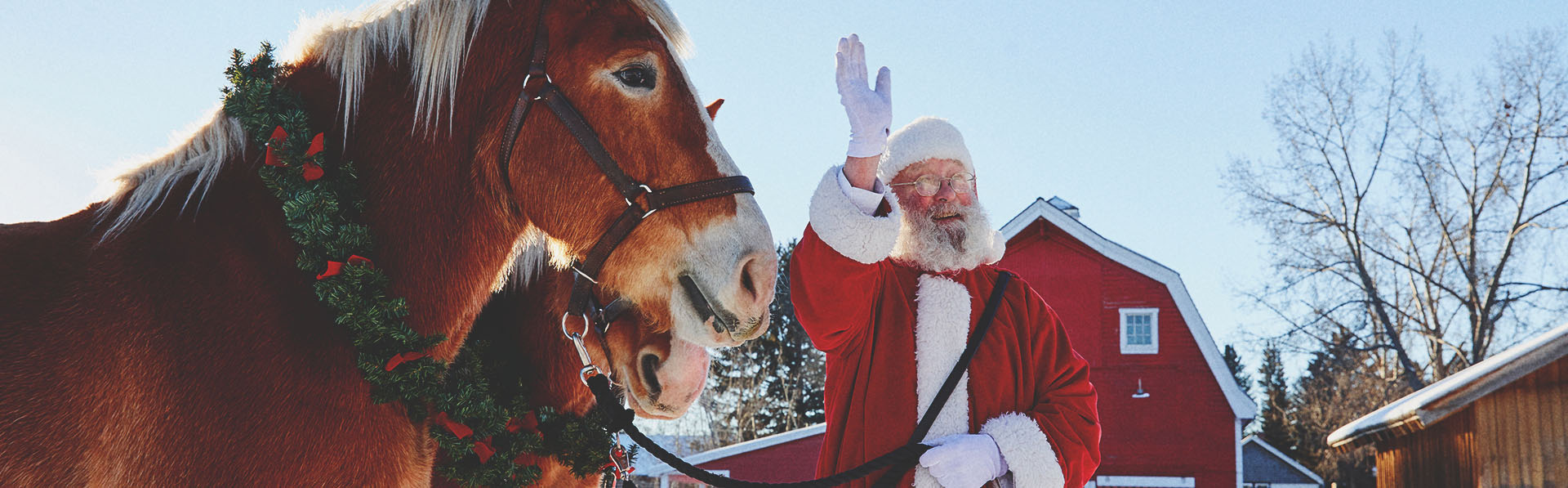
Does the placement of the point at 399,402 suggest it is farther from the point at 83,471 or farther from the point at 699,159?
the point at 699,159

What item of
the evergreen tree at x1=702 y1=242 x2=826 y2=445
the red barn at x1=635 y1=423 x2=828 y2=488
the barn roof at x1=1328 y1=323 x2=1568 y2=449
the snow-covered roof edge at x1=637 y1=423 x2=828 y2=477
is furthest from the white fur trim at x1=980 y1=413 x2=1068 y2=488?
the evergreen tree at x1=702 y1=242 x2=826 y2=445

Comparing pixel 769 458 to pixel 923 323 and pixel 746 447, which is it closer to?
pixel 746 447

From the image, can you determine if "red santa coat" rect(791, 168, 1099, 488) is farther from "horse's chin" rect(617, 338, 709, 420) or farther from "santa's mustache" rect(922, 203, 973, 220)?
"horse's chin" rect(617, 338, 709, 420)

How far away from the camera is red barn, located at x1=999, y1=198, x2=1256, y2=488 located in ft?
57.6

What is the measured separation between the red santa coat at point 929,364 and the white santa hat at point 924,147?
13.3 inches

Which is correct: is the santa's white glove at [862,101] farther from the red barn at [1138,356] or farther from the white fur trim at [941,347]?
the red barn at [1138,356]

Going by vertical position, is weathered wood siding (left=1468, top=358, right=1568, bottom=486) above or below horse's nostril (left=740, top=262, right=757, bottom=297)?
below

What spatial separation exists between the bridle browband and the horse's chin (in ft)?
1.37

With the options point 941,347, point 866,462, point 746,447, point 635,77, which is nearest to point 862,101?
point 635,77

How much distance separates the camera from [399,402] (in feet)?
7.20

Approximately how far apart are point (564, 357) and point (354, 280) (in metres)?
1.29

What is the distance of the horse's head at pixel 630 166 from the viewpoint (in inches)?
90.7

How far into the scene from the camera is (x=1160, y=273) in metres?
17.9

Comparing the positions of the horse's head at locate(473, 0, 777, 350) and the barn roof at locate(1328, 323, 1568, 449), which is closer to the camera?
the horse's head at locate(473, 0, 777, 350)
